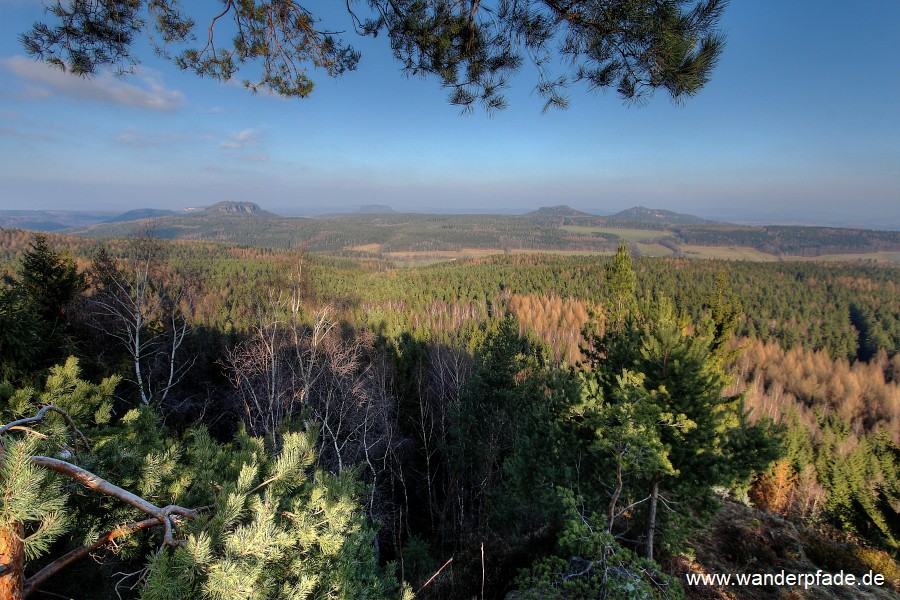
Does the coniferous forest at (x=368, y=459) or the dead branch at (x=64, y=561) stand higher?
the dead branch at (x=64, y=561)

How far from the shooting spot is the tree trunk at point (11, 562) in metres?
1.24

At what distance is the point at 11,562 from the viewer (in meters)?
1.26

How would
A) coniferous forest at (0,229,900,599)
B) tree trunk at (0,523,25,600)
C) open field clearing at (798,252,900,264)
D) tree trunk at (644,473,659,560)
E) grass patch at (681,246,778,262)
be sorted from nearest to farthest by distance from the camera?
tree trunk at (0,523,25,600) → coniferous forest at (0,229,900,599) → tree trunk at (644,473,659,560) → grass patch at (681,246,778,262) → open field clearing at (798,252,900,264)

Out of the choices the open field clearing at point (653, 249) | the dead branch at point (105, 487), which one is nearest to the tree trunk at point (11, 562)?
the dead branch at point (105, 487)

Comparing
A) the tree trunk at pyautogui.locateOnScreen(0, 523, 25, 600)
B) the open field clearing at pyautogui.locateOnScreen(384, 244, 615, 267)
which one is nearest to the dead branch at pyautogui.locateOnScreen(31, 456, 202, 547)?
the tree trunk at pyautogui.locateOnScreen(0, 523, 25, 600)

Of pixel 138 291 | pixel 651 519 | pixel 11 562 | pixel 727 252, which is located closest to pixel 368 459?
pixel 138 291

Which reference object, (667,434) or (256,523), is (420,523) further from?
(256,523)

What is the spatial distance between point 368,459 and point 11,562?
1250cm

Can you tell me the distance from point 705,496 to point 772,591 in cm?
184

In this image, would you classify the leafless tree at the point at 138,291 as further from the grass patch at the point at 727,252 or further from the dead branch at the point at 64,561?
the grass patch at the point at 727,252

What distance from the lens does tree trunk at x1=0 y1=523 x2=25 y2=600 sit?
124 cm

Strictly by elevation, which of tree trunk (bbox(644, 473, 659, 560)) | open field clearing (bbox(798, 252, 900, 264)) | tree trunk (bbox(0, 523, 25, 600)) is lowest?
tree trunk (bbox(644, 473, 659, 560))

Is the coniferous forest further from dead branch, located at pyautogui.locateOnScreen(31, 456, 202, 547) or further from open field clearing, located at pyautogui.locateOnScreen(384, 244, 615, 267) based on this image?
open field clearing, located at pyautogui.locateOnScreen(384, 244, 615, 267)

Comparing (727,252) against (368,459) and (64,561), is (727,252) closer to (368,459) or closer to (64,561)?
(368,459)
